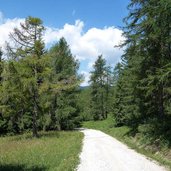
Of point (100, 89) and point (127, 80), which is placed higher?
point (100, 89)

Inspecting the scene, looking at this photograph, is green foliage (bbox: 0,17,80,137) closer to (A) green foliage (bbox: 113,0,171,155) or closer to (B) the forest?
(B) the forest

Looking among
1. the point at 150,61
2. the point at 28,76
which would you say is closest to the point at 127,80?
the point at 150,61

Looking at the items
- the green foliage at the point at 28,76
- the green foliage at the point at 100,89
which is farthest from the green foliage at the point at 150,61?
the green foliage at the point at 100,89

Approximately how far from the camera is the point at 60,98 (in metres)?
41.8

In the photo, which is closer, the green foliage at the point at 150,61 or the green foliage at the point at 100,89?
the green foliage at the point at 150,61

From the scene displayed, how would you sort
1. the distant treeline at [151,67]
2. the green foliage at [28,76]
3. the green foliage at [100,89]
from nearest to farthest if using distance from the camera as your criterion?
the distant treeline at [151,67] < the green foliage at [28,76] < the green foliage at [100,89]

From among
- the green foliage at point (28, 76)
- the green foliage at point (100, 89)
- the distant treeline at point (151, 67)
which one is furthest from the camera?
the green foliage at point (100, 89)

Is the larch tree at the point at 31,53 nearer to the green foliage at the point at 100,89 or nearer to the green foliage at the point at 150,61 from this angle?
the green foliage at the point at 150,61

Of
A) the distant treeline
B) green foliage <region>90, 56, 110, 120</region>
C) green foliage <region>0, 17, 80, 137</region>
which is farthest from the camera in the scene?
green foliage <region>90, 56, 110, 120</region>

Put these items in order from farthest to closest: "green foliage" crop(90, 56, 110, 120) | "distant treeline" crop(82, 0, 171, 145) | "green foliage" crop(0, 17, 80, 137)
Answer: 1. "green foliage" crop(90, 56, 110, 120)
2. "green foliage" crop(0, 17, 80, 137)
3. "distant treeline" crop(82, 0, 171, 145)

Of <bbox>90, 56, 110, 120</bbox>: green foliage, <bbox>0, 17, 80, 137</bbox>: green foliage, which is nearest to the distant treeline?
<bbox>0, 17, 80, 137</bbox>: green foliage

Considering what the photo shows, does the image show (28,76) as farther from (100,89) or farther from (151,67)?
(100,89)

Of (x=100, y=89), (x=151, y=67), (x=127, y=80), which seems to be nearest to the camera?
(x=151, y=67)

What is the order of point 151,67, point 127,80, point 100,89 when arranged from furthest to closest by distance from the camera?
1. point 100,89
2. point 127,80
3. point 151,67
